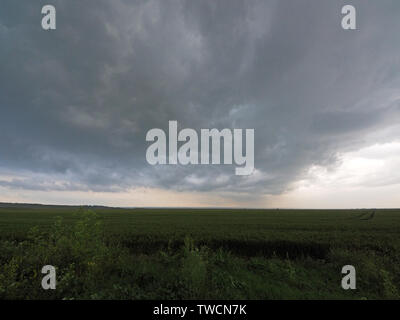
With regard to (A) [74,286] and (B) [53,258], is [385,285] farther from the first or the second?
(B) [53,258]

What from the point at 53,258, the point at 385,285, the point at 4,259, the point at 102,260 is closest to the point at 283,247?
the point at 385,285

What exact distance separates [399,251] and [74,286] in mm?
16271

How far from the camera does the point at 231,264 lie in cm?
699

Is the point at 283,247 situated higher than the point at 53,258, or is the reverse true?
the point at 53,258

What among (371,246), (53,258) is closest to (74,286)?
(53,258)

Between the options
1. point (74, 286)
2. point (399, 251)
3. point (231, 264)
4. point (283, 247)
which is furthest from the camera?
point (283, 247)

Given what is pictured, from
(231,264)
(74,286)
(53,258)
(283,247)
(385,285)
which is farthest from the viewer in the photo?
(283,247)
